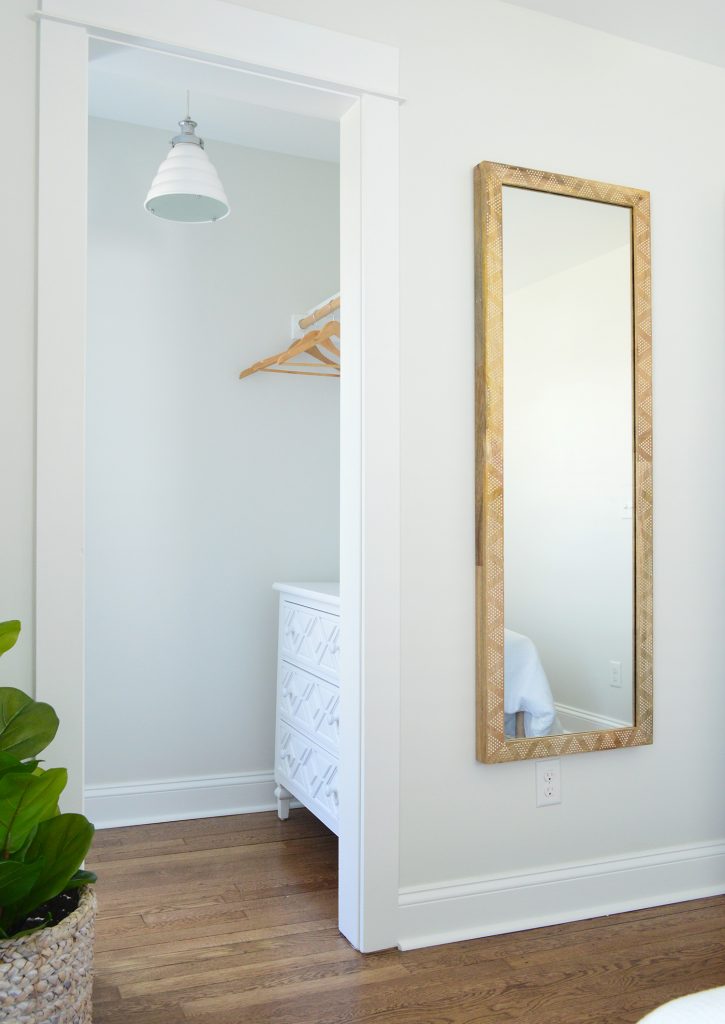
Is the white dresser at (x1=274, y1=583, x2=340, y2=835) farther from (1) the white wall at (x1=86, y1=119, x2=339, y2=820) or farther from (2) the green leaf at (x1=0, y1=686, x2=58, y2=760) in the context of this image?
(2) the green leaf at (x1=0, y1=686, x2=58, y2=760)

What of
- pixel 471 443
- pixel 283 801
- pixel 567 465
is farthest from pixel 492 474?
pixel 283 801

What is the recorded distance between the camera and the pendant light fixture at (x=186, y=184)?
2719 millimetres

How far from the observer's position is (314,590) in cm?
301

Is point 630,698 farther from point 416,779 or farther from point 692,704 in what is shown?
point 416,779

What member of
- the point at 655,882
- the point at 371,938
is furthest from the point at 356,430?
the point at 655,882

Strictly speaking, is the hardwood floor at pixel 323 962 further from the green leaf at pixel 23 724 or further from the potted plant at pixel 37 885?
the green leaf at pixel 23 724

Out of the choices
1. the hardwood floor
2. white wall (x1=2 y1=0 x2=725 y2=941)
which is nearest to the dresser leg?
the hardwood floor

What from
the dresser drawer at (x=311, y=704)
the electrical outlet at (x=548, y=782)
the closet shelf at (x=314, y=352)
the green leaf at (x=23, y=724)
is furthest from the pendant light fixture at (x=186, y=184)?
the electrical outlet at (x=548, y=782)

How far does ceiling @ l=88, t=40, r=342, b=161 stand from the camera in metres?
2.13

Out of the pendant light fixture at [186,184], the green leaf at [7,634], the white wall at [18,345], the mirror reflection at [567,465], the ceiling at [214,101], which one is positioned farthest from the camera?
the pendant light fixture at [186,184]

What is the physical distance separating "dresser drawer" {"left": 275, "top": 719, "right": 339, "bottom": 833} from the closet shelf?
4.20 feet

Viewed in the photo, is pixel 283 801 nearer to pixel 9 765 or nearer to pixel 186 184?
pixel 9 765

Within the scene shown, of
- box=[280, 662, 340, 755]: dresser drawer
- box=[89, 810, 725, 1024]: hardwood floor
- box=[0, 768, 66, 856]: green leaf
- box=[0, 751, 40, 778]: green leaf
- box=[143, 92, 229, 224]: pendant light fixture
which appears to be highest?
box=[143, 92, 229, 224]: pendant light fixture

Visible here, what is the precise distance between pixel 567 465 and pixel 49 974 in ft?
5.61
